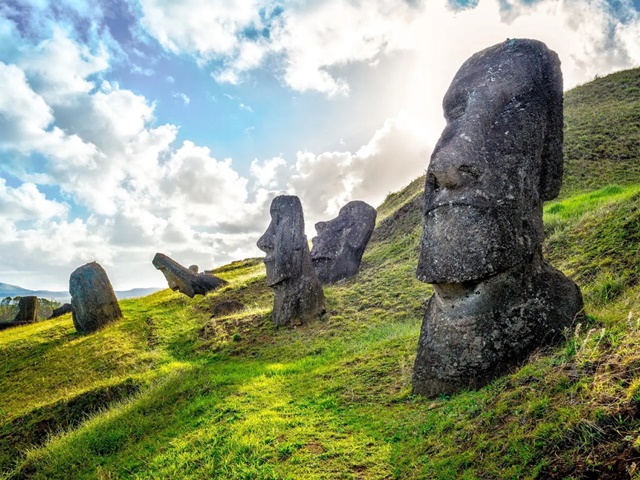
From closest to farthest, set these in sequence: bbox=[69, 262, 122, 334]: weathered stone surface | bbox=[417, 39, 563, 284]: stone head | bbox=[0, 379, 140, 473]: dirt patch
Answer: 1. bbox=[417, 39, 563, 284]: stone head
2. bbox=[0, 379, 140, 473]: dirt patch
3. bbox=[69, 262, 122, 334]: weathered stone surface

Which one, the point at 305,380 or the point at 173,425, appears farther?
the point at 305,380

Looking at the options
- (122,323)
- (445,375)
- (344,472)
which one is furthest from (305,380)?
(122,323)

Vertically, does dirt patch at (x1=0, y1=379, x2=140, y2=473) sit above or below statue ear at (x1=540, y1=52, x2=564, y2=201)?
below

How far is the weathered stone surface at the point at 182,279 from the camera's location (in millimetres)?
23719

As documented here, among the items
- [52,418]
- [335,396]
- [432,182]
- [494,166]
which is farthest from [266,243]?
[494,166]

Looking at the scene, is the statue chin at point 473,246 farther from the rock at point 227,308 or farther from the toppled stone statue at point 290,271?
the rock at point 227,308

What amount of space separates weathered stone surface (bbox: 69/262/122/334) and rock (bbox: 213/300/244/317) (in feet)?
15.3

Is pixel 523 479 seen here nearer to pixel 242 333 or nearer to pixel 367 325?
pixel 367 325

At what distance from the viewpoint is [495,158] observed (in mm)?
6480

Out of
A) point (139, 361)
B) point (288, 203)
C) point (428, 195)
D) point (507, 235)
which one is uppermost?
point (288, 203)

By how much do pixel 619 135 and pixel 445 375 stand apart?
25.0 meters

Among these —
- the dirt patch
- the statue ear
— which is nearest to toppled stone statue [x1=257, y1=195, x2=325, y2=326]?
the dirt patch

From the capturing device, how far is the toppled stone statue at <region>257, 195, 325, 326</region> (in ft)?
52.6

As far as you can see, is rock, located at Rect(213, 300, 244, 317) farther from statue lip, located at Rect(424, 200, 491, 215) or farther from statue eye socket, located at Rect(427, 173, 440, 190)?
statue lip, located at Rect(424, 200, 491, 215)
